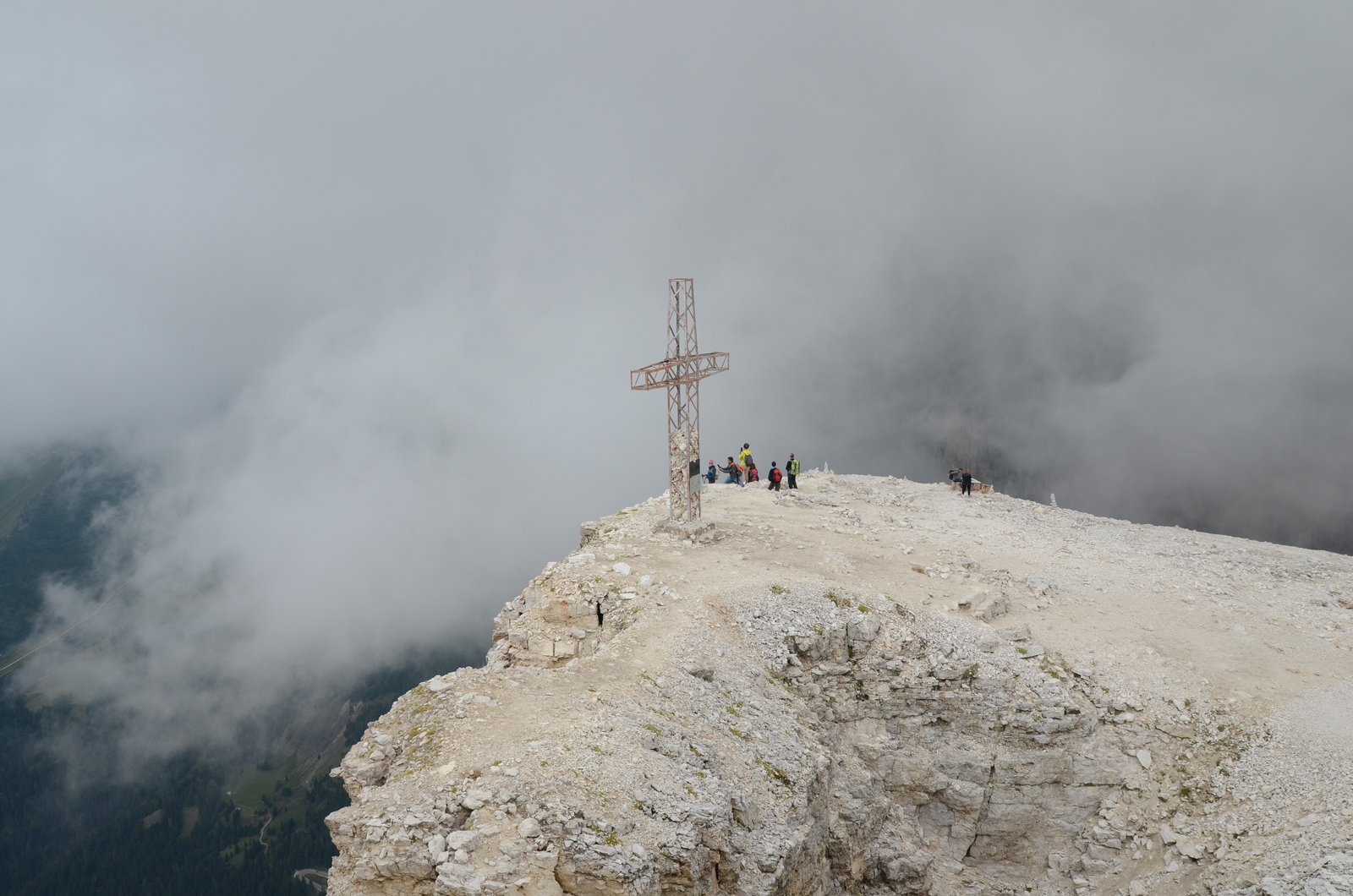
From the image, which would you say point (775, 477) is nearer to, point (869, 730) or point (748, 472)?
point (748, 472)

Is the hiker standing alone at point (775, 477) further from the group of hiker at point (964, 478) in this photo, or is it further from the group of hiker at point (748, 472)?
the group of hiker at point (964, 478)

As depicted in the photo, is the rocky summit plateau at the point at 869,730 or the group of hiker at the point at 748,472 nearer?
the rocky summit plateau at the point at 869,730

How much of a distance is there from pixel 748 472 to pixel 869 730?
2800 cm

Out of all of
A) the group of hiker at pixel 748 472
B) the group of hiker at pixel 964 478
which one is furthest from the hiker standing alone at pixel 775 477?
the group of hiker at pixel 964 478

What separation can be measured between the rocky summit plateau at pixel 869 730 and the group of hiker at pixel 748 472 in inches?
432

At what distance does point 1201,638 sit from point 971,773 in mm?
12376

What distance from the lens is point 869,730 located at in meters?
28.4

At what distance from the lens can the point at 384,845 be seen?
52.2ft

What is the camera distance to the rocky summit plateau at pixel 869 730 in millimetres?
17328

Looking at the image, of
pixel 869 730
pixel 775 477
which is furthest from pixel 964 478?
pixel 869 730

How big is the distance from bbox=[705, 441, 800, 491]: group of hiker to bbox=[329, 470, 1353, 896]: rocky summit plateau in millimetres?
10975

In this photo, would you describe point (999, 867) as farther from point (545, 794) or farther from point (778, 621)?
point (545, 794)

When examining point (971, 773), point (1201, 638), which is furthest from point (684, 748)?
point (1201, 638)

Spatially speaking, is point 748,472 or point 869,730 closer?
point 869,730
